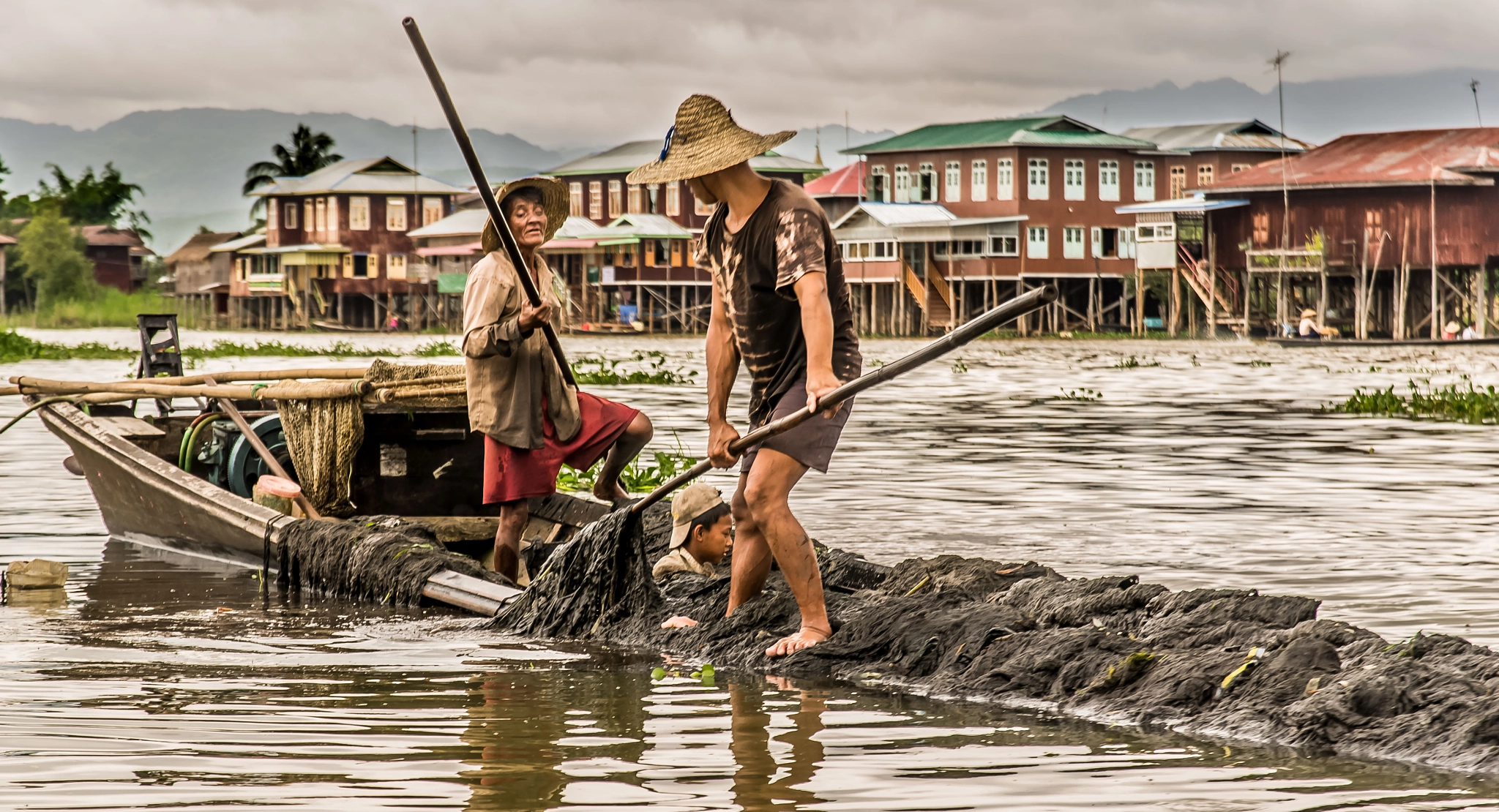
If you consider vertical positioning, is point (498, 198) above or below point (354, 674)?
above

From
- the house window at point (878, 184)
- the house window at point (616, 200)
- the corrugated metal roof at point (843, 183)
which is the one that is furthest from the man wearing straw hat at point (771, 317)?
the house window at point (616, 200)

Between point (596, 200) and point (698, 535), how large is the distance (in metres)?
69.4

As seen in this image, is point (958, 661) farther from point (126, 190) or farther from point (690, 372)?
point (126, 190)

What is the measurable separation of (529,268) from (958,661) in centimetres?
294

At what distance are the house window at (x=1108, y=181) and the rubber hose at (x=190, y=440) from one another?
54.9 meters

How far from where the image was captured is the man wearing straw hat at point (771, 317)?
5.45 metres

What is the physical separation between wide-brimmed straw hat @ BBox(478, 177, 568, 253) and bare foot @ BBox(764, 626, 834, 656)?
7.55 ft

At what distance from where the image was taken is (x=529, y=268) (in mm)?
7535

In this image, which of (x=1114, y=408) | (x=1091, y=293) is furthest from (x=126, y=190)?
(x=1114, y=408)

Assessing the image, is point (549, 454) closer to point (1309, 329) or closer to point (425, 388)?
point (425, 388)

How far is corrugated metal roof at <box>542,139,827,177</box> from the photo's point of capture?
72.7 meters

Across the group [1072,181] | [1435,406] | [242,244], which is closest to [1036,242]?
[1072,181]

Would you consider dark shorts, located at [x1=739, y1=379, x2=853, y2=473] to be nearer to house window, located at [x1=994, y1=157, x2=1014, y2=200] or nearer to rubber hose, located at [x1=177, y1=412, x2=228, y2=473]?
rubber hose, located at [x1=177, y1=412, x2=228, y2=473]

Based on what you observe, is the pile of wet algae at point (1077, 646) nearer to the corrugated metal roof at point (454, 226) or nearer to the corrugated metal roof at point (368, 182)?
the corrugated metal roof at point (454, 226)
